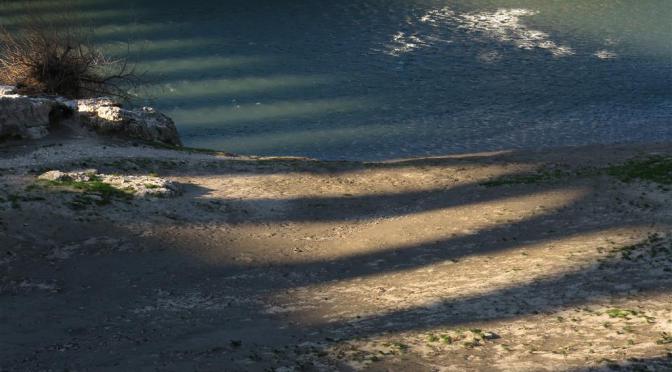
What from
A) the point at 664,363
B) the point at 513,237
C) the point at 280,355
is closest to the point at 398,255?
the point at 513,237

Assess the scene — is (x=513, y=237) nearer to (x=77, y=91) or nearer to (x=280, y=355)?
(x=280, y=355)

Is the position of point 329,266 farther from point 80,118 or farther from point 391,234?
point 80,118

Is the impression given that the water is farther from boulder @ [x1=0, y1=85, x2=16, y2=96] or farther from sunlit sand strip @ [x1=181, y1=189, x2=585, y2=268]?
sunlit sand strip @ [x1=181, y1=189, x2=585, y2=268]

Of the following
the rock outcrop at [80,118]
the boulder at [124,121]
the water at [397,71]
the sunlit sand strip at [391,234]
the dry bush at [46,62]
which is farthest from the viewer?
the water at [397,71]

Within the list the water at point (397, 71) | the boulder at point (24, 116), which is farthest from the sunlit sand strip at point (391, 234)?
the water at point (397, 71)

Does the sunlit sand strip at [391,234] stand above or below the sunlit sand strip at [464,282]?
below

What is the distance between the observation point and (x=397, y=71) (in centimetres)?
2683

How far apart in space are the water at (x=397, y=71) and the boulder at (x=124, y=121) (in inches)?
130

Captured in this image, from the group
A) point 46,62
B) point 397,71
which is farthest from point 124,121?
point 397,71

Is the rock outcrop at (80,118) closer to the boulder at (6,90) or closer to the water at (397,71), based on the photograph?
the boulder at (6,90)

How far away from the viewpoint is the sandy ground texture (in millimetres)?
8602

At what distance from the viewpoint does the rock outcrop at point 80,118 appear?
15.9 m

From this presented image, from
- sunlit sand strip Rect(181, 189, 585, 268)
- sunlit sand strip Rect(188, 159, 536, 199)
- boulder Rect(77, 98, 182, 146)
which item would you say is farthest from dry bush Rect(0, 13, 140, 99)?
sunlit sand strip Rect(181, 189, 585, 268)

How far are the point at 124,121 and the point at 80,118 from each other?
2.52 feet
